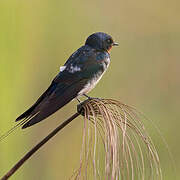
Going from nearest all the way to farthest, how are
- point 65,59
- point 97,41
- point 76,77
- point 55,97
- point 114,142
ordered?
point 114,142 → point 55,97 → point 76,77 → point 97,41 → point 65,59

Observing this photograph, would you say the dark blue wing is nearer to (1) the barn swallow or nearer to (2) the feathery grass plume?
(1) the barn swallow

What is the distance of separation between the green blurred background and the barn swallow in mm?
489

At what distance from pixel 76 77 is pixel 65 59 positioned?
0.98m

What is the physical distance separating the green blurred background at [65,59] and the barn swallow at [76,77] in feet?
1.60

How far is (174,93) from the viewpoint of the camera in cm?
286

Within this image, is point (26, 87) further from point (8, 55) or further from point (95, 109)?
point (95, 109)

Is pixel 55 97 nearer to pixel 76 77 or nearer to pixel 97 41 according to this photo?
pixel 76 77

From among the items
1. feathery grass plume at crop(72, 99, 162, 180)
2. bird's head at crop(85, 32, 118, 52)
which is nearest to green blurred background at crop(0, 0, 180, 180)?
bird's head at crop(85, 32, 118, 52)

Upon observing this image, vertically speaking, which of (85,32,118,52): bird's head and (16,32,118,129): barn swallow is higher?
(85,32,118,52): bird's head

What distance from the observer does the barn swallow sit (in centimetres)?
164

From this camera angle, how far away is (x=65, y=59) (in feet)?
9.41

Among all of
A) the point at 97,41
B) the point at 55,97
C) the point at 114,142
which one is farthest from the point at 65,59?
the point at 114,142

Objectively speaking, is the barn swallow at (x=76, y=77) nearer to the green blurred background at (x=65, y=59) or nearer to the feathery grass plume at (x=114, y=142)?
the feathery grass plume at (x=114, y=142)

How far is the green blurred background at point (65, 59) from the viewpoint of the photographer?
240 cm
